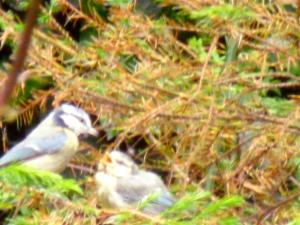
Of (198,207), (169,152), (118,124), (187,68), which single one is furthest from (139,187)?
(198,207)

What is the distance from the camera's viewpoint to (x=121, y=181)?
121 inches

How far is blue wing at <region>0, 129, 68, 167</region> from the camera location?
3.17 m

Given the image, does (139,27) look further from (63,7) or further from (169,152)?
(169,152)

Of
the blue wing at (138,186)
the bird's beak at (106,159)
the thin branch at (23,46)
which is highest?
the thin branch at (23,46)

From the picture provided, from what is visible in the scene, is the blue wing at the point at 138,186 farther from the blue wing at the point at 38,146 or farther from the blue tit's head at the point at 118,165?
the blue wing at the point at 38,146

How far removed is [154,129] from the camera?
8.61 ft

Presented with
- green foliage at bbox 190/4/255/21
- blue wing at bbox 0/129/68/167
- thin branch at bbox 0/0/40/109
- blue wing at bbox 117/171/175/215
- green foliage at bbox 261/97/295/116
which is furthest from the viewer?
blue wing at bbox 0/129/68/167

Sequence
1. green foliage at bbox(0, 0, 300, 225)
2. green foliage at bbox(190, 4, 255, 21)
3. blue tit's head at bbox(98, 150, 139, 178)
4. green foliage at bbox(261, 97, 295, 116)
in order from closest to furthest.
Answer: green foliage at bbox(190, 4, 255, 21) → green foliage at bbox(0, 0, 300, 225) → green foliage at bbox(261, 97, 295, 116) → blue tit's head at bbox(98, 150, 139, 178)

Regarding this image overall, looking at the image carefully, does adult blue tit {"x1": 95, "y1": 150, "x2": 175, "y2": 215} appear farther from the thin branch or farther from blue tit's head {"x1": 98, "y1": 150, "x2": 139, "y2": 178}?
the thin branch

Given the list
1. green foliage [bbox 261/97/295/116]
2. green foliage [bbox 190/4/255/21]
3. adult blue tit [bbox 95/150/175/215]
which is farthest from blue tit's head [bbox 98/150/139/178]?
green foliage [bbox 190/4/255/21]

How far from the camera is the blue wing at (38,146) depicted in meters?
3.17

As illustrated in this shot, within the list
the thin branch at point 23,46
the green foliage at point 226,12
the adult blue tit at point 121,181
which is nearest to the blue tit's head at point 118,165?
the adult blue tit at point 121,181

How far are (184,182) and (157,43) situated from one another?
45 centimetres

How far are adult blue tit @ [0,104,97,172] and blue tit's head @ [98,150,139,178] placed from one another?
159mm
